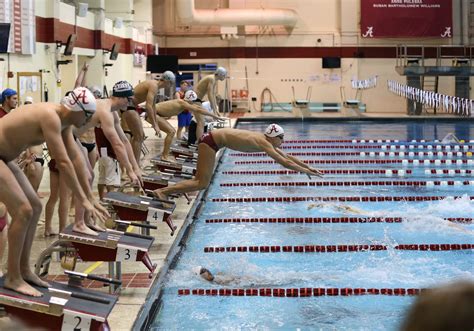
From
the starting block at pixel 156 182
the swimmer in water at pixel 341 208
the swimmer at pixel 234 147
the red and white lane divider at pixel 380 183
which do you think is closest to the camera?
the swimmer at pixel 234 147

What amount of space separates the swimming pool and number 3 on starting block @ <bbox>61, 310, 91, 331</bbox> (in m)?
1.31

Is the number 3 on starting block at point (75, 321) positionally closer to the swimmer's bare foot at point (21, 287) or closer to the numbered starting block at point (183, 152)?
the swimmer's bare foot at point (21, 287)

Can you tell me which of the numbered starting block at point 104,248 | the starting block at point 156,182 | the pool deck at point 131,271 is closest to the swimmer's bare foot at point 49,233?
the pool deck at point 131,271

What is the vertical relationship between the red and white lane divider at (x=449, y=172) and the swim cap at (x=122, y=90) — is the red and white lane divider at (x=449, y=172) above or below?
below

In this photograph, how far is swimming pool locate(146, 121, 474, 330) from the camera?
5301mm

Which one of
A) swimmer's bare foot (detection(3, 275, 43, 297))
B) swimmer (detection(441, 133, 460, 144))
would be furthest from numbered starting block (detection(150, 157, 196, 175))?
swimmer (detection(441, 133, 460, 144))

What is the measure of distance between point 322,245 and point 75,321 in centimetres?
399

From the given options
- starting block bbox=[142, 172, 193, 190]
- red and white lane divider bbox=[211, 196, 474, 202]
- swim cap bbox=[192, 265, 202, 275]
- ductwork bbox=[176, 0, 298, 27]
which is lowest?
swim cap bbox=[192, 265, 202, 275]

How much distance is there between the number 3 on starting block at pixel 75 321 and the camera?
3.62 m

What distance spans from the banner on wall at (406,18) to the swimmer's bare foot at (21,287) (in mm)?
24834

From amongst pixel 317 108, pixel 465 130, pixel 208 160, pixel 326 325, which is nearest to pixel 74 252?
pixel 326 325

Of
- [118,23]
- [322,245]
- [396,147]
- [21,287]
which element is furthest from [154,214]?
[118,23]

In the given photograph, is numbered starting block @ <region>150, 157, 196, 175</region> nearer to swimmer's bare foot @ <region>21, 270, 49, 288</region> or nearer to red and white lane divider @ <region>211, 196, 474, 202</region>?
red and white lane divider @ <region>211, 196, 474, 202</region>

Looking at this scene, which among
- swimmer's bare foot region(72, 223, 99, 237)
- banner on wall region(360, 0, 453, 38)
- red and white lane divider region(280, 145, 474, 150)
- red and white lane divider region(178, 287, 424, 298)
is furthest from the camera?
banner on wall region(360, 0, 453, 38)
